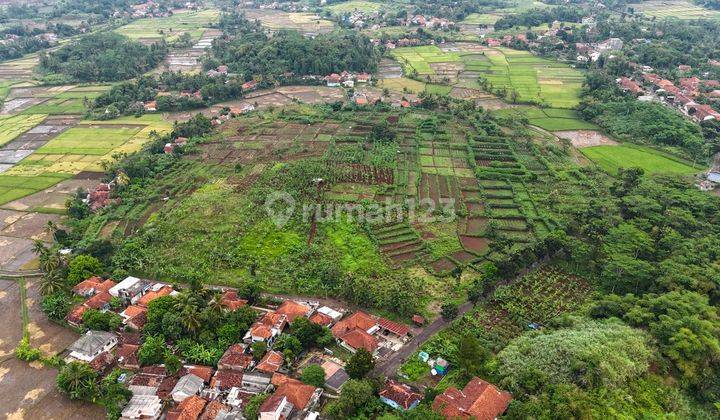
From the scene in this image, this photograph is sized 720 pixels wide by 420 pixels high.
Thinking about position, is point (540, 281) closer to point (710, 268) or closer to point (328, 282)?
point (710, 268)

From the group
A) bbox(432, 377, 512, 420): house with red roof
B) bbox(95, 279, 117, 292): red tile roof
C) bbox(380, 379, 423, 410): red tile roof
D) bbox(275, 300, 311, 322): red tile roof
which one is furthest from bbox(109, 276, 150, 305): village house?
bbox(432, 377, 512, 420): house with red roof

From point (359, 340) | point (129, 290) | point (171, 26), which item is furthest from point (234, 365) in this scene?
point (171, 26)

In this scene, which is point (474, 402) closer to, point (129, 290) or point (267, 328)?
point (267, 328)

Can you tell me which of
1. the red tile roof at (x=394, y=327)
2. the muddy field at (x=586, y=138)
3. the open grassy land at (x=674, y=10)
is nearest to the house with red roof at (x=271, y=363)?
the red tile roof at (x=394, y=327)

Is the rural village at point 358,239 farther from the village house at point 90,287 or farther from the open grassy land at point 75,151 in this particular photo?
the open grassy land at point 75,151

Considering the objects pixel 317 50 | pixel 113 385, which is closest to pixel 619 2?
pixel 317 50
